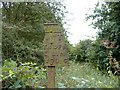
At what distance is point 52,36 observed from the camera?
63.1 inches

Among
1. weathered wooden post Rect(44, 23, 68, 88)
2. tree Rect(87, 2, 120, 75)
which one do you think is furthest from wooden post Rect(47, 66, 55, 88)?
tree Rect(87, 2, 120, 75)

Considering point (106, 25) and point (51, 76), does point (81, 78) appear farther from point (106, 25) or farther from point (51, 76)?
point (106, 25)

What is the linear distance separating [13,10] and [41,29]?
24 centimetres

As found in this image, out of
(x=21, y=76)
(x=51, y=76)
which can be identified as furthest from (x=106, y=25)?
(x=21, y=76)

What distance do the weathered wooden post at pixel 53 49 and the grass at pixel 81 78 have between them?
2.6 inches

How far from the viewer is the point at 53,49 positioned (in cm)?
159

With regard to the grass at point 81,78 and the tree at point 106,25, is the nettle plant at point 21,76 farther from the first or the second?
the tree at point 106,25

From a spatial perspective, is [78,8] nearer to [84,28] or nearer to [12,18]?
[84,28]

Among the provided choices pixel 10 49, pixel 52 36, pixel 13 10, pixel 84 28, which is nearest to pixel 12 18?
pixel 13 10

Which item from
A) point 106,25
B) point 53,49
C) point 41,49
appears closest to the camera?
point 53,49

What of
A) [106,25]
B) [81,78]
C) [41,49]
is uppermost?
[106,25]

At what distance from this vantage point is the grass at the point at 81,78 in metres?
1.61

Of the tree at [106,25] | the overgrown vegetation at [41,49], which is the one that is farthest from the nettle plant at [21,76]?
the tree at [106,25]

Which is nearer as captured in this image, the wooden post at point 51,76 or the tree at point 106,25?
the wooden post at point 51,76
